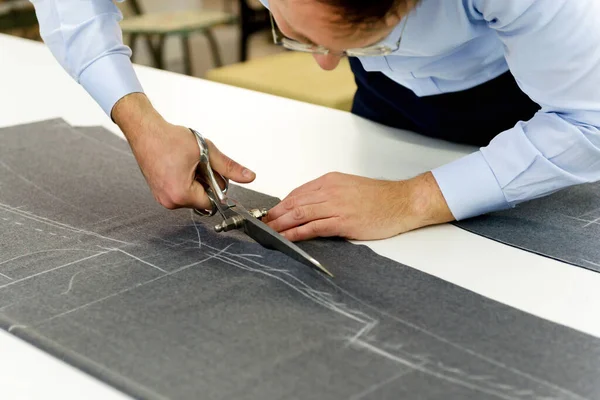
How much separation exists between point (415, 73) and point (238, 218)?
0.48m

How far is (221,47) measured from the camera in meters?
5.68

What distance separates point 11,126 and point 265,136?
1.71ft

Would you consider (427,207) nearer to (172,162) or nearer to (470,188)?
(470,188)

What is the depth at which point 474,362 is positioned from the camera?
0.76 m

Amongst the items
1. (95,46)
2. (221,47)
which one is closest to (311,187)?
(95,46)

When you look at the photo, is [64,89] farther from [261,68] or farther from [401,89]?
[261,68]

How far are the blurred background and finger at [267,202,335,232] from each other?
1.30 m

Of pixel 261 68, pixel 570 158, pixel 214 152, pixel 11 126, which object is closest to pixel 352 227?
pixel 214 152

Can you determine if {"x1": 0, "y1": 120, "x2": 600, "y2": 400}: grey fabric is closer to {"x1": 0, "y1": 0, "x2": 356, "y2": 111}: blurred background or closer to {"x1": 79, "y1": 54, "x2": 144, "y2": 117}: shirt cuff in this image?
{"x1": 79, "y1": 54, "x2": 144, "y2": 117}: shirt cuff

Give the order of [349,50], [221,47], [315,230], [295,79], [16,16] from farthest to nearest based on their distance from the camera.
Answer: [221,47] < [16,16] < [295,79] < [315,230] < [349,50]

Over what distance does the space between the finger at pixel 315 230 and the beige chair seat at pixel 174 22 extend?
3.00m

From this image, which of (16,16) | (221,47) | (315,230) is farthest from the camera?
(221,47)

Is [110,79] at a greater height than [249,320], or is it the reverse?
[110,79]

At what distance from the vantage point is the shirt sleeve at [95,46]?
1215 millimetres
